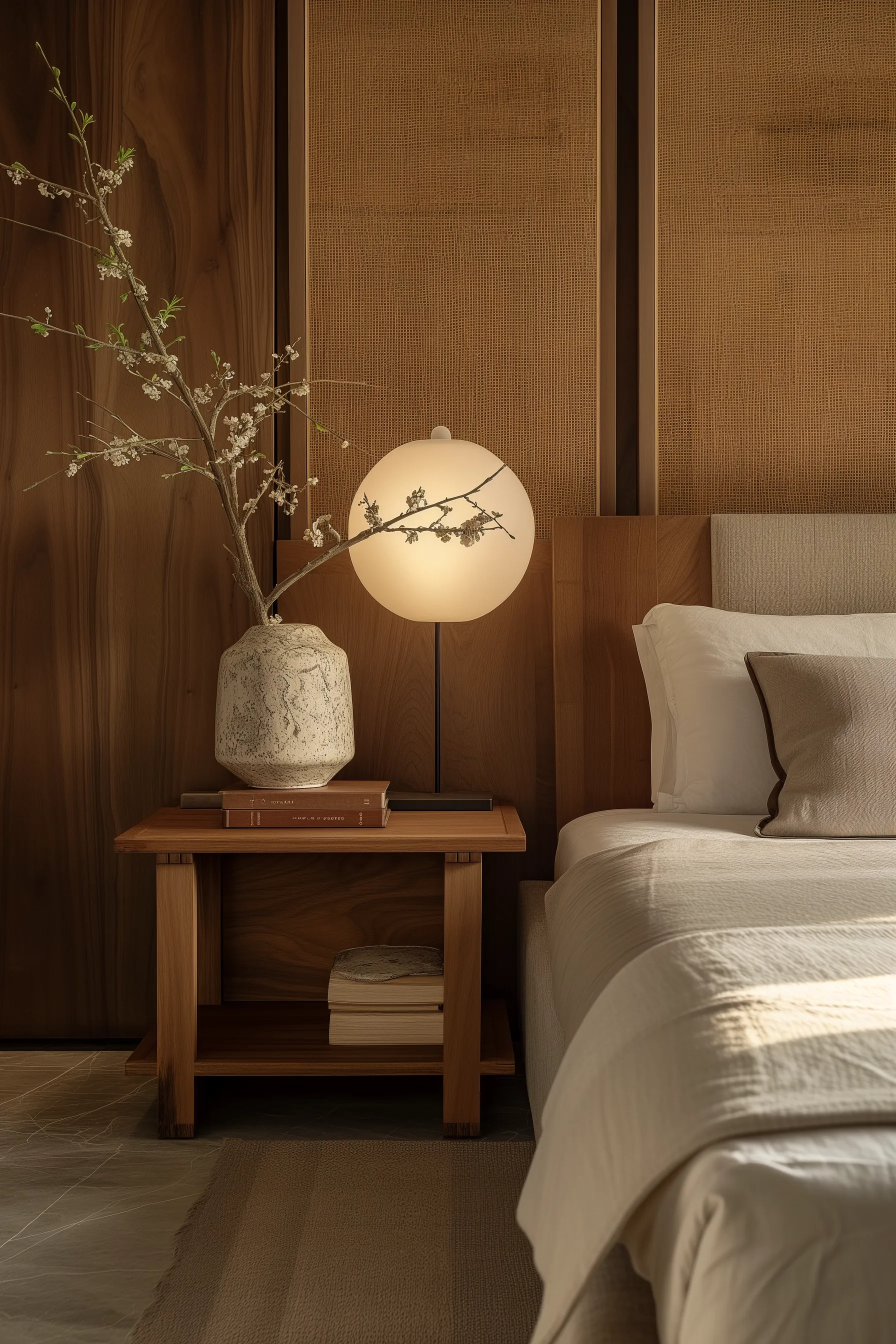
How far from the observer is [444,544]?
2.22 metres

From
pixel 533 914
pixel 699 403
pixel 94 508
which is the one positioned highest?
pixel 699 403

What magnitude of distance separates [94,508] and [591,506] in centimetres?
117

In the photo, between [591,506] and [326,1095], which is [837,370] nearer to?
[591,506]

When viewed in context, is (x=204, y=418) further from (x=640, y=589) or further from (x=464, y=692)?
(x=640, y=589)

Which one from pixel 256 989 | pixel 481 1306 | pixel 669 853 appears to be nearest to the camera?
pixel 481 1306

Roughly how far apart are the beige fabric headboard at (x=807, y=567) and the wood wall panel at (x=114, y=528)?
1.09 m

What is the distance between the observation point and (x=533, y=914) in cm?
222

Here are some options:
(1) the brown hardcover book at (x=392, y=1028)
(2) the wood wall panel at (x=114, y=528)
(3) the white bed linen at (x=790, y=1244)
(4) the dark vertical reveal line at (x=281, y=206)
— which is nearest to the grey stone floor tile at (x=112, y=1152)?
(1) the brown hardcover book at (x=392, y=1028)

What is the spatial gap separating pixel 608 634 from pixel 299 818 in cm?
85

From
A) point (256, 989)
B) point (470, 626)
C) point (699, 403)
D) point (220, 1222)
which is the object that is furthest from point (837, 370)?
point (220, 1222)

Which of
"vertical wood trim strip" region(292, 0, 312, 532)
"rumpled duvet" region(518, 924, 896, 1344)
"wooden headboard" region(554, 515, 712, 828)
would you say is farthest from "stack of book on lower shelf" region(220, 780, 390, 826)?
"rumpled duvet" region(518, 924, 896, 1344)

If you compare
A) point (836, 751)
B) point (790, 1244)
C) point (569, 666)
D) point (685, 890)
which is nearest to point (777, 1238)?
point (790, 1244)

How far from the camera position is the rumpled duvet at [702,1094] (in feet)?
2.67

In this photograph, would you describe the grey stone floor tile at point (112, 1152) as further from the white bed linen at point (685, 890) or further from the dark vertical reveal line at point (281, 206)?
the dark vertical reveal line at point (281, 206)
